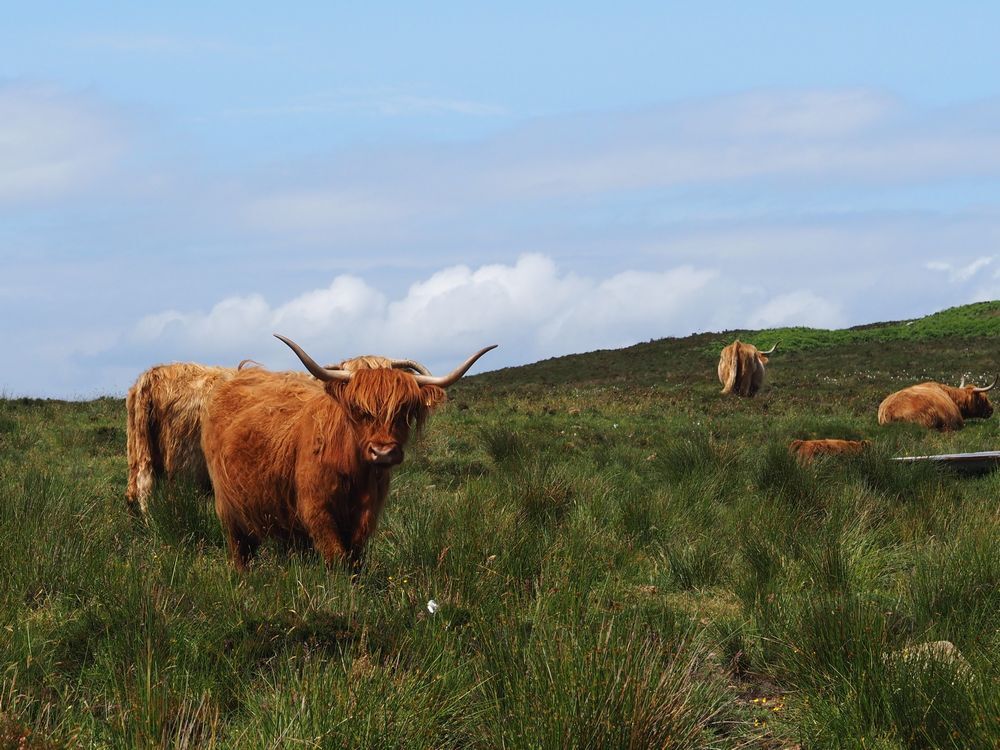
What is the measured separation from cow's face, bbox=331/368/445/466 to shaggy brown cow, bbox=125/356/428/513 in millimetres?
2606

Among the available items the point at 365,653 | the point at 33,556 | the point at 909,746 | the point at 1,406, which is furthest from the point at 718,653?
the point at 1,406

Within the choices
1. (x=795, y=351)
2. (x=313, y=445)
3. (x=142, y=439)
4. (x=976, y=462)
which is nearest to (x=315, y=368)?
(x=313, y=445)

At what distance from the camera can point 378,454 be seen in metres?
5.51

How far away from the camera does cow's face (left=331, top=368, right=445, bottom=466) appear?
5582 millimetres

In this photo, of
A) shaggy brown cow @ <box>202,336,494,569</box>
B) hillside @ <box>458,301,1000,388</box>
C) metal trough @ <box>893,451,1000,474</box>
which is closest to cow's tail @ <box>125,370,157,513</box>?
shaggy brown cow @ <box>202,336,494,569</box>

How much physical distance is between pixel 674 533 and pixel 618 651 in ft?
13.1

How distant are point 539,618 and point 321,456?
2131mm

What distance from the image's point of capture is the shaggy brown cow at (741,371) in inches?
960

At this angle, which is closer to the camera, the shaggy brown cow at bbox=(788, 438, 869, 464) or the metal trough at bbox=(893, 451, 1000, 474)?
the shaggy brown cow at bbox=(788, 438, 869, 464)

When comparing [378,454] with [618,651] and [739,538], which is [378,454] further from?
[739,538]

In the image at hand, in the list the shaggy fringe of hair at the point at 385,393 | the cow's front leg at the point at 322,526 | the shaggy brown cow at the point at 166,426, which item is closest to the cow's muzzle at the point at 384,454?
the shaggy fringe of hair at the point at 385,393

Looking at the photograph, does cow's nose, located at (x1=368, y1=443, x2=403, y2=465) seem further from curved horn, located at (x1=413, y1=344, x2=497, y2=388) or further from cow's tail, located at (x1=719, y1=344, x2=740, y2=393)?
cow's tail, located at (x1=719, y1=344, x2=740, y2=393)

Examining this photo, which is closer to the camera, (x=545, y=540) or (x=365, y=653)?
(x=365, y=653)

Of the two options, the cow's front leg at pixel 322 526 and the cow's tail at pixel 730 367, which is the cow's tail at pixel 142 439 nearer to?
the cow's front leg at pixel 322 526
